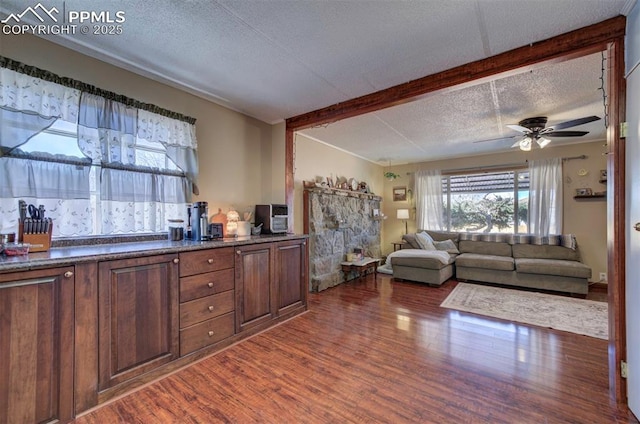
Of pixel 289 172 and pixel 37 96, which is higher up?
pixel 37 96

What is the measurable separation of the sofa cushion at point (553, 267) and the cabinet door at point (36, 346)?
5555mm

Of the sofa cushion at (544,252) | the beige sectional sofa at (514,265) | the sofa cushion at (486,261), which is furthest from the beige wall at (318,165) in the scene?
the sofa cushion at (544,252)

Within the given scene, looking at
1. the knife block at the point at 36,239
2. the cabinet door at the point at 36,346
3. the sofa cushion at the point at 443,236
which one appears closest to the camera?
the cabinet door at the point at 36,346

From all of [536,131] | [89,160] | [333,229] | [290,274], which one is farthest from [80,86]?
[536,131]

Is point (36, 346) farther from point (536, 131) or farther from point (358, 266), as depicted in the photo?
point (536, 131)

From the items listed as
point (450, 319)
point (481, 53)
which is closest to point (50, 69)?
point (481, 53)

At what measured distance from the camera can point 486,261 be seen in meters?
4.71

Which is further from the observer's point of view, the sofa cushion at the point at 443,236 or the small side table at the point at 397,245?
the small side table at the point at 397,245

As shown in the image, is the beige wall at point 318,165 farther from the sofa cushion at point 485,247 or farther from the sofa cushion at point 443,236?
the sofa cushion at point 485,247

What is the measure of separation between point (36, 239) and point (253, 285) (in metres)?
1.61

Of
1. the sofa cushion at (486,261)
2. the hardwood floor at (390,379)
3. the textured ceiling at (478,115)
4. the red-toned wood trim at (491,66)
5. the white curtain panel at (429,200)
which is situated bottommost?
the hardwood floor at (390,379)

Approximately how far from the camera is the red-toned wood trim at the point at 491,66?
6.10 feet

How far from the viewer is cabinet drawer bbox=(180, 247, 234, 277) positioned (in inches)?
83.1

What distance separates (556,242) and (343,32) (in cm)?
514
